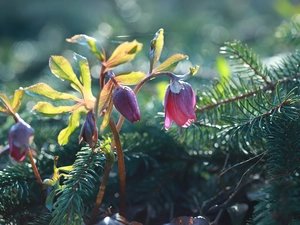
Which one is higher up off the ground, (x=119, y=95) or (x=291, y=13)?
(x=291, y=13)

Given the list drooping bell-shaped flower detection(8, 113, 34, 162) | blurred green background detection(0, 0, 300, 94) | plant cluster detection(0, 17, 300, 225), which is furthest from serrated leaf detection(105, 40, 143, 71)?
blurred green background detection(0, 0, 300, 94)

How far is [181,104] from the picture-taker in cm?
66

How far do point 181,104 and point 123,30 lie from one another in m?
1.18

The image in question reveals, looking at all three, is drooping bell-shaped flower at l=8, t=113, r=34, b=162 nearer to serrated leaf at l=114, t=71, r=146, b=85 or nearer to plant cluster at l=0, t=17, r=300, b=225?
plant cluster at l=0, t=17, r=300, b=225

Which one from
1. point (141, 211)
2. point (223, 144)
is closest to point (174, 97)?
point (223, 144)

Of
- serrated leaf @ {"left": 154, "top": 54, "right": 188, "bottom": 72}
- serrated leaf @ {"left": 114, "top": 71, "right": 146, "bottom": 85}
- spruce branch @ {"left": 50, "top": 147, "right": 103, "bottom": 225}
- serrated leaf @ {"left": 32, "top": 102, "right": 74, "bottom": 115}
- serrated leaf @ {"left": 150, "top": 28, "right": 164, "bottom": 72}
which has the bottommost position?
spruce branch @ {"left": 50, "top": 147, "right": 103, "bottom": 225}

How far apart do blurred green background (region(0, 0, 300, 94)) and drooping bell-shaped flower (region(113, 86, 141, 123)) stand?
75 cm

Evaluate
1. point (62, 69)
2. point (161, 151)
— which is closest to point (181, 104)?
point (62, 69)

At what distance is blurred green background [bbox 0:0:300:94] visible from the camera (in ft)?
5.44

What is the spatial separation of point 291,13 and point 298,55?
0.91m

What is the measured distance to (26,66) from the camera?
1.88 meters

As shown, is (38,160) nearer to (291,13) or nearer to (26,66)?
(26,66)

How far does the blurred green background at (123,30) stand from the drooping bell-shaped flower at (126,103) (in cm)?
75

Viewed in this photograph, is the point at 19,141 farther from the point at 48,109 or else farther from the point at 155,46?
the point at 155,46
